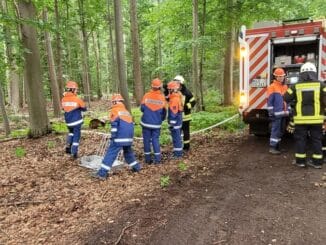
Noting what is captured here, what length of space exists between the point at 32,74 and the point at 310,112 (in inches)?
318

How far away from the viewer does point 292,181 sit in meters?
6.17

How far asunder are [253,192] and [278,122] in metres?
2.96

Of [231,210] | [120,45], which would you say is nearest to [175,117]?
[120,45]

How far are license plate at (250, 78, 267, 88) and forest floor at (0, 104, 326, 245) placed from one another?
1.63 m

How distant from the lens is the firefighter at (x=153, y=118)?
8.01 meters

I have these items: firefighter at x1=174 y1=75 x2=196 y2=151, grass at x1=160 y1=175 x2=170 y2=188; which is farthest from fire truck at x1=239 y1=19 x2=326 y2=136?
grass at x1=160 y1=175 x2=170 y2=188

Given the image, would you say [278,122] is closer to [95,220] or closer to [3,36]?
[95,220]

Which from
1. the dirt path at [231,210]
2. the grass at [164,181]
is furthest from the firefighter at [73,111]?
the dirt path at [231,210]

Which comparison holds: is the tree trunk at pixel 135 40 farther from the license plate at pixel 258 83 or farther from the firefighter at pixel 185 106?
the license plate at pixel 258 83

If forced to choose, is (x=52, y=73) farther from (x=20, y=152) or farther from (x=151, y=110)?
(x=151, y=110)

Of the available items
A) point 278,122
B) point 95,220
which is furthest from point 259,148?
point 95,220

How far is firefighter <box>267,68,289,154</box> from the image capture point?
8070mm

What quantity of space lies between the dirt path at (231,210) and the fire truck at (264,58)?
214 cm

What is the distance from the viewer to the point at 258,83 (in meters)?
8.95
